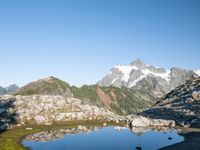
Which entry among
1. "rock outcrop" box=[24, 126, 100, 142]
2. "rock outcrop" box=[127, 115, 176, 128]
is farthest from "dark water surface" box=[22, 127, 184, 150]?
"rock outcrop" box=[127, 115, 176, 128]

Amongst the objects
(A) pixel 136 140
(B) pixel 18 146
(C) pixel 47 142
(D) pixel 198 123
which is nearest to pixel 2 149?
(B) pixel 18 146

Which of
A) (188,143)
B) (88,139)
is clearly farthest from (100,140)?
(188,143)

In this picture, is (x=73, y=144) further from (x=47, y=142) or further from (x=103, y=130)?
(x=103, y=130)

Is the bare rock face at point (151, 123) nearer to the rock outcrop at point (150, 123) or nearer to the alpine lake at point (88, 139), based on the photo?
the rock outcrop at point (150, 123)

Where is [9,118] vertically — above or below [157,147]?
above

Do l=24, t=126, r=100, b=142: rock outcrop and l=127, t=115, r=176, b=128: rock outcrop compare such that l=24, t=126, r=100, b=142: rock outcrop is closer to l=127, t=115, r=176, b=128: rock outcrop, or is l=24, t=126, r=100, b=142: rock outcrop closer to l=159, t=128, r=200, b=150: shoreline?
l=127, t=115, r=176, b=128: rock outcrop

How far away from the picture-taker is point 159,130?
15975cm

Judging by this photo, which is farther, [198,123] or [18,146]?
[198,123]

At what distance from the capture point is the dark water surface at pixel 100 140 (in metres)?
118

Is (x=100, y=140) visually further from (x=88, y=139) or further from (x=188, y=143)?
(x=188, y=143)

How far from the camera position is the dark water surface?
118 meters

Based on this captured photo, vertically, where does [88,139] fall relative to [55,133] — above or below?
below

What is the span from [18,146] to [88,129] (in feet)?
187

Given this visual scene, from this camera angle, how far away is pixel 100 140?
133250 millimetres
